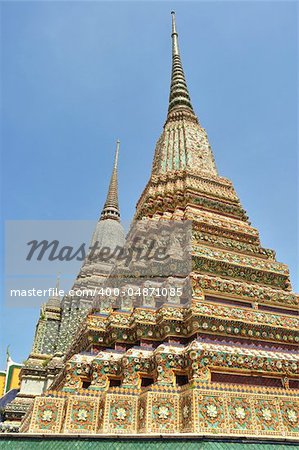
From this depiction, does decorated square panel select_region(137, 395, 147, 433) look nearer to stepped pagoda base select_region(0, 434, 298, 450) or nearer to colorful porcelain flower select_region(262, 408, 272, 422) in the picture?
stepped pagoda base select_region(0, 434, 298, 450)

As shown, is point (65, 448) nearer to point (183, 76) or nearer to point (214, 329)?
point (214, 329)

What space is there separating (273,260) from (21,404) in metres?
10.9

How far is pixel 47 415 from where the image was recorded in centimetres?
612

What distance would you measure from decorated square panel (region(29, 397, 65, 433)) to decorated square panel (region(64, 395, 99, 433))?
0.62 feet

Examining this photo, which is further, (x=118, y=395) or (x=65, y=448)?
(x=118, y=395)

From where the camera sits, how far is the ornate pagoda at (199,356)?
237 inches

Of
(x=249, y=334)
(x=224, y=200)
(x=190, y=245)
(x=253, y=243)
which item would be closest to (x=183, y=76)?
(x=224, y=200)

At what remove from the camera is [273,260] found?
11.3 metres

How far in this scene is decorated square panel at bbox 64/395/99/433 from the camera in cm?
600

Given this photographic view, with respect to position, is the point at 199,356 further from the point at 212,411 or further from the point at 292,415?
the point at 292,415

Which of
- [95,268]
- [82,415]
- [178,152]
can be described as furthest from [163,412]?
[95,268]

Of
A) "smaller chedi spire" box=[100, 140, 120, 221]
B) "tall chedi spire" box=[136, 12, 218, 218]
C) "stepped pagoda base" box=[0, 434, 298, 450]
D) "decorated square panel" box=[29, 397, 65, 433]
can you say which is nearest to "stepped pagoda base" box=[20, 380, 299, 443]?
"decorated square panel" box=[29, 397, 65, 433]

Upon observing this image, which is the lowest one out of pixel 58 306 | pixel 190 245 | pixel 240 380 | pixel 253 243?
pixel 240 380

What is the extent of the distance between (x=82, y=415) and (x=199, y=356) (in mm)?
2317
